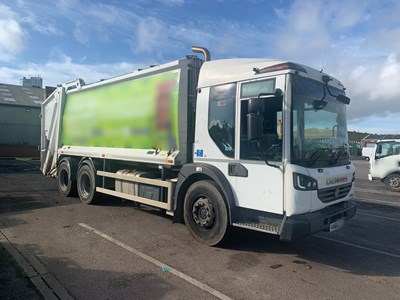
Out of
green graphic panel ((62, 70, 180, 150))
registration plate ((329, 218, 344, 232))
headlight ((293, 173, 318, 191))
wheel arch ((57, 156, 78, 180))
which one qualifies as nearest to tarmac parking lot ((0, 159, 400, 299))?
registration plate ((329, 218, 344, 232))

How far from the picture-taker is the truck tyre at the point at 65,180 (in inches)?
409

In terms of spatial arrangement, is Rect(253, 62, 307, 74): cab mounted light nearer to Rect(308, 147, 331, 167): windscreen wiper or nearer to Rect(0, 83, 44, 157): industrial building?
Rect(308, 147, 331, 167): windscreen wiper

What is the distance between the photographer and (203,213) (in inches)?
237

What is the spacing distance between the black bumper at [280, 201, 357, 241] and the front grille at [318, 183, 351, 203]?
19 centimetres

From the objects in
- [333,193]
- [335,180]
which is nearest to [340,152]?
[335,180]

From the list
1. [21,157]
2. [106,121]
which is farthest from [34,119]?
[106,121]

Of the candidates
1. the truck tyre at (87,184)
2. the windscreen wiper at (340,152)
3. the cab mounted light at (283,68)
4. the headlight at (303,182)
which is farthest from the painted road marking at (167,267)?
the cab mounted light at (283,68)

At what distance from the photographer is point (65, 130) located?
1104 cm

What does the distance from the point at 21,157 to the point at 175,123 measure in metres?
28.8

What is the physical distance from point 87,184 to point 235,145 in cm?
570

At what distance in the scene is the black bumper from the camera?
4.77 m

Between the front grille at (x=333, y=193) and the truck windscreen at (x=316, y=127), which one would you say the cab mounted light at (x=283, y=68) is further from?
the front grille at (x=333, y=193)

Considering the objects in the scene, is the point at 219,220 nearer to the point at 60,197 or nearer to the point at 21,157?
the point at 60,197

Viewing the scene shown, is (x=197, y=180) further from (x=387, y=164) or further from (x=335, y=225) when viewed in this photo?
(x=387, y=164)
